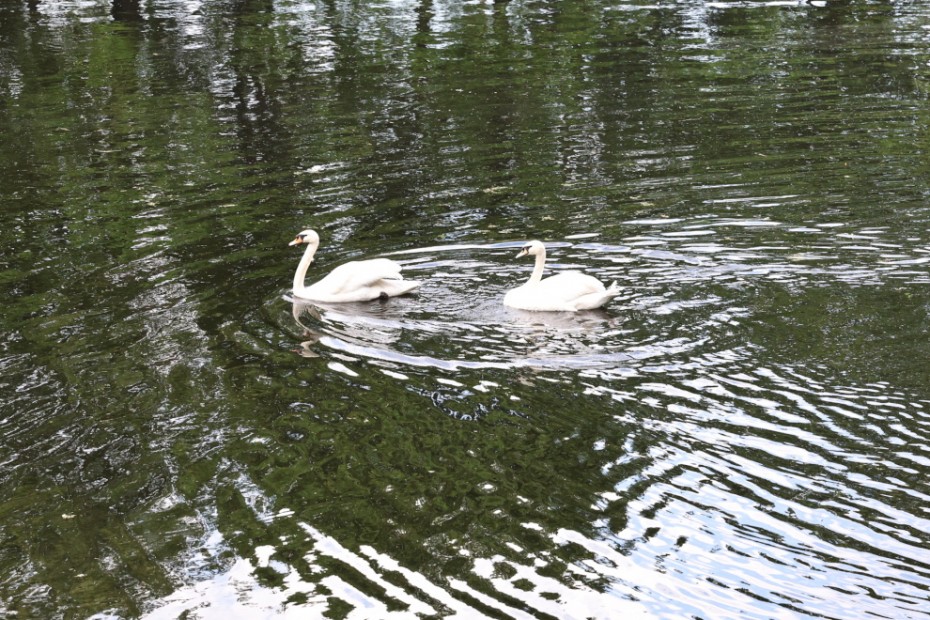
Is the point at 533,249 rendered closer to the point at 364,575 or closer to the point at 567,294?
the point at 567,294

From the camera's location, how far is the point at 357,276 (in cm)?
1310

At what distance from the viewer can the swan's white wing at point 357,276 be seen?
42.7 ft

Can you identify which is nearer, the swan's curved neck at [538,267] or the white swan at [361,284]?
the swan's curved neck at [538,267]

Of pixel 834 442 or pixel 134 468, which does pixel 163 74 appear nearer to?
pixel 134 468

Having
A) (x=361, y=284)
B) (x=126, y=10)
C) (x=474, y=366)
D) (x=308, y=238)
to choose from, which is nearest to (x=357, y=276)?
(x=361, y=284)

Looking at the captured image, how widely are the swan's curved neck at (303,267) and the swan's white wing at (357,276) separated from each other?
30 centimetres

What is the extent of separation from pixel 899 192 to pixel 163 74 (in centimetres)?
1835

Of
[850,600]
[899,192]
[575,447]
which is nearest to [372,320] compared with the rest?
[575,447]

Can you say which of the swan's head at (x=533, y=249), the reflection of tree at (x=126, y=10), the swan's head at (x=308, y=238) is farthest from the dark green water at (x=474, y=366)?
the reflection of tree at (x=126, y=10)

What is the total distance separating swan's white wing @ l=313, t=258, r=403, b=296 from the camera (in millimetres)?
13016

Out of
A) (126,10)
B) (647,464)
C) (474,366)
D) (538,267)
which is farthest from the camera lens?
(126,10)

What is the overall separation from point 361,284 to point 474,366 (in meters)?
2.62

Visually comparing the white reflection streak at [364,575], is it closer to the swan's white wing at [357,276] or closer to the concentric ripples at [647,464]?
the concentric ripples at [647,464]

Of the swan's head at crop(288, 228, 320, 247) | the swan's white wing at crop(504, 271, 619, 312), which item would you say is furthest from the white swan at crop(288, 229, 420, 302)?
the swan's white wing at crop(504, 271, 619, 312)
